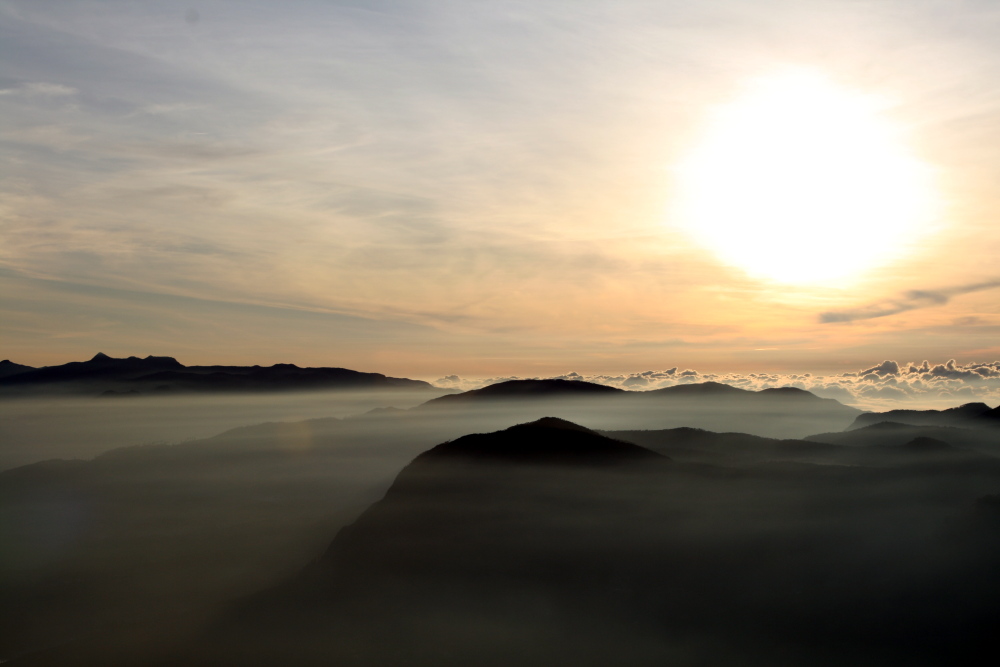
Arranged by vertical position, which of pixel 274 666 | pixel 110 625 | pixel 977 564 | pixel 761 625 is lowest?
pixel 110 625

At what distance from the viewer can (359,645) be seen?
118375mm

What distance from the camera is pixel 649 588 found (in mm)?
133875

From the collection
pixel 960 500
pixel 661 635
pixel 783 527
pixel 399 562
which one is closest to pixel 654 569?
pixel 661 635

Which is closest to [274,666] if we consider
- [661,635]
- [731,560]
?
[661,635]

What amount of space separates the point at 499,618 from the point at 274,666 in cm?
4151

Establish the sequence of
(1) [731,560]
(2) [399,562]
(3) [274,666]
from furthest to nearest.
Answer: (2) [399,562] → (1) [731,560] → (3) [274,666]

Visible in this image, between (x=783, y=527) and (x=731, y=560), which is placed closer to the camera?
(x=731, y=560)

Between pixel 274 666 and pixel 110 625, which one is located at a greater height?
pixel 274 666

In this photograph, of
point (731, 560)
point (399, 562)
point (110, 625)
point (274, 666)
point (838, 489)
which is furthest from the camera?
point (838, 489)

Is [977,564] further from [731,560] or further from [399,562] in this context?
[399,562]

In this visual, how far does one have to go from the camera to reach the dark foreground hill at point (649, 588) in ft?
364

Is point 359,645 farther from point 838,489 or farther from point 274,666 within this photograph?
point 838,489

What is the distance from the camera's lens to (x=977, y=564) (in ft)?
421

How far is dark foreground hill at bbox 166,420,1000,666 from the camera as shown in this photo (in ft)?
364
